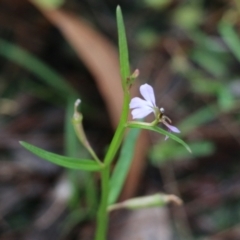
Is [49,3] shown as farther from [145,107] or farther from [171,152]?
[145,107]

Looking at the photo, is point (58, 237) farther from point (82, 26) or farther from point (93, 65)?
point (82, 26)

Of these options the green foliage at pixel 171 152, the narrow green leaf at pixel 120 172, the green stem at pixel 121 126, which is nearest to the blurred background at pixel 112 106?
the green foliage at pixel 171 152

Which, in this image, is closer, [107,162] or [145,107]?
[145,107]

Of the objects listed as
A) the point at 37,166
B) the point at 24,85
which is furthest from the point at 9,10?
the point at 37,166

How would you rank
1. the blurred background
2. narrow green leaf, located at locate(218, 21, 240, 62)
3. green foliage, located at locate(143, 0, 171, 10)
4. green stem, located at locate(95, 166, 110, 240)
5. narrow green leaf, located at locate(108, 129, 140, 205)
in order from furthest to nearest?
green foliage, located at locate(143, 0, 171, 10), narrow green leaf, located at locate(218, 21, 240, 62), the blurred background, narrow green leaf, located at locate(108, 129, 140, 205), green stem, located at locate(95, 166, 110, 240)

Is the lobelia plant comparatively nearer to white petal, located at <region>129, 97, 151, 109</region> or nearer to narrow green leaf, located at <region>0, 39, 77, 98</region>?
white petal, located at <region>129, 97, 151, 109</region>

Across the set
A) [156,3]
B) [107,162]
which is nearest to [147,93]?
[107,162]

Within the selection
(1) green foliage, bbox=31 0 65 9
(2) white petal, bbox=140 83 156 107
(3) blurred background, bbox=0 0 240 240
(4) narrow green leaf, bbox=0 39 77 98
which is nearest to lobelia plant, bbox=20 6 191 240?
(2) white petal, bbox=140 83 156 107

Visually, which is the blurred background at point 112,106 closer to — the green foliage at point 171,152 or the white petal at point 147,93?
the green foliage at point 171,152
